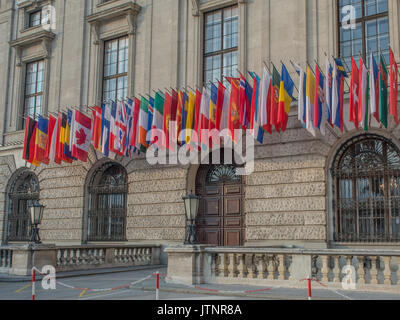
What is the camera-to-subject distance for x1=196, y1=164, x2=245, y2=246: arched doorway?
70.9 feet

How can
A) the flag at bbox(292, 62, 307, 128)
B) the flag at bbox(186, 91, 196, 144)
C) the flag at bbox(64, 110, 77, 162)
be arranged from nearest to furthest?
the flag at bbox(292, 62, 307, 128) < the flag at bbox(186, 91, 196, 144) < the flag at bbox(64, 110, 77, 162)

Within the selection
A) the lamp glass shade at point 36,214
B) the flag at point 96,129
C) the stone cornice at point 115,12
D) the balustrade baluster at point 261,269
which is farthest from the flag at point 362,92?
the stone cornice at point 115,12

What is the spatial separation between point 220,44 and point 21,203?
14.2m

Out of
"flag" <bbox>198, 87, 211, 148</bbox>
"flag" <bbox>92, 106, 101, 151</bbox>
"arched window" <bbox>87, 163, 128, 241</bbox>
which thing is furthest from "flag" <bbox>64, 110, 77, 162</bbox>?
"flag" <bbox>198, 87, 211, 148</bbox>

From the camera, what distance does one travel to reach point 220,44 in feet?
74.4

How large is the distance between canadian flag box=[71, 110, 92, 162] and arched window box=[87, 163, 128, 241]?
1.51m

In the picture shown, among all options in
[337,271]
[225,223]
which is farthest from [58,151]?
[337,271]

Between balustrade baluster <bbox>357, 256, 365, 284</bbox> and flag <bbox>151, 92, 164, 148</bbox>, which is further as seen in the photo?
flag <bbox>151, 92, 164, 148</bbox>

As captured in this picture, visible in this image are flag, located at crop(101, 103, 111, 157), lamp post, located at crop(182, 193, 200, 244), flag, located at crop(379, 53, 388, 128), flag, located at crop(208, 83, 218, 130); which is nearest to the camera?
Answer: lamp post, located at crop(182, 193, 200, 244)

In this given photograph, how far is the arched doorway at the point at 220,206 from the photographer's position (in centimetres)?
2162

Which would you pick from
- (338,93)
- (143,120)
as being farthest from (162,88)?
(338,93)

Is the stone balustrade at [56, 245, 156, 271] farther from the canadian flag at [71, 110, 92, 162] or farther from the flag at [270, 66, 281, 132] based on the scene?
the flag at [270, 66, 281, 132]

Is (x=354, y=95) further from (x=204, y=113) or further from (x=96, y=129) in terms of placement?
(x=96, y=129)

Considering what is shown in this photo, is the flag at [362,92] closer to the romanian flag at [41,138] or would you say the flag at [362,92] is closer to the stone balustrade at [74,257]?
the stone balustrade at [74,257]
